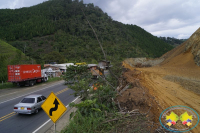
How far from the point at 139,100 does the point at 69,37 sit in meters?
77.6

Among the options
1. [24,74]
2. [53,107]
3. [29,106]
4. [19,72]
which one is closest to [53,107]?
[53,107]

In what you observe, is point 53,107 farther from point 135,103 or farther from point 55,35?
point 55,35

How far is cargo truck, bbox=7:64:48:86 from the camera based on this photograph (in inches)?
784

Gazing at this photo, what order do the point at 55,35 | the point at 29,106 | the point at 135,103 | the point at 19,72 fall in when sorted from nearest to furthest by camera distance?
the point at 135,103 → the point at 29,106 → the point at 19,72 → the point at 55,35

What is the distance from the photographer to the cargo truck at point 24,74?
1991cm

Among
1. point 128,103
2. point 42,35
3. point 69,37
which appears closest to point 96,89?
point 128,103

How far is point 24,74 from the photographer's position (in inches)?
811

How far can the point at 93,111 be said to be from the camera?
5348 millimetres

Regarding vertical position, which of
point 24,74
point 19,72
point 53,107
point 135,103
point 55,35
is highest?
point 55,35

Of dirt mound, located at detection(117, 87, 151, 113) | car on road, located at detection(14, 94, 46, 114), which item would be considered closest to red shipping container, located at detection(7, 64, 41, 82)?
car on road, located at detection(14, 94, 46, 114)

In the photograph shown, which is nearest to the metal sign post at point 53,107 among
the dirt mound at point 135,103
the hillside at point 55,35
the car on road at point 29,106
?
the dirt mound at point 135,103

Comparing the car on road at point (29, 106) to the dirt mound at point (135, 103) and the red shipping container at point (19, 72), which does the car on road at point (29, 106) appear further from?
the red shipping container at point (19, 72)

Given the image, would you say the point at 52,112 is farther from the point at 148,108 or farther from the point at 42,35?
the point at 42,35

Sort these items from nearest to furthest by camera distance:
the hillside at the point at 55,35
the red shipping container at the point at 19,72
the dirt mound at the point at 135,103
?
the dirt mound at the point at 135,103 → the red shipping container at the point at 19,72 → the hillside at the point at 55,35
